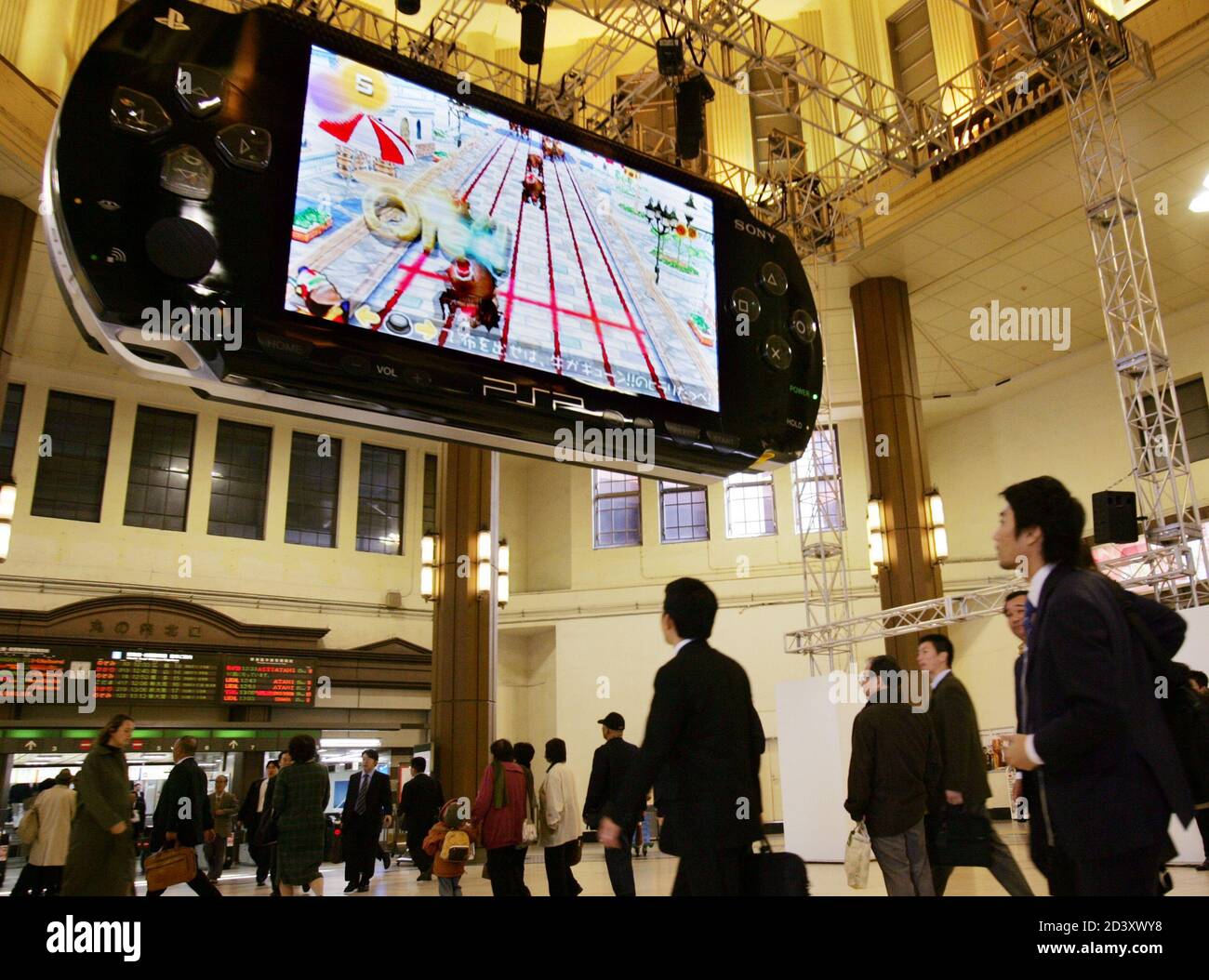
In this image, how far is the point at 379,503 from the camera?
2094 cm

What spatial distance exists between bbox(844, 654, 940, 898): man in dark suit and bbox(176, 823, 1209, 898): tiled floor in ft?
3.97

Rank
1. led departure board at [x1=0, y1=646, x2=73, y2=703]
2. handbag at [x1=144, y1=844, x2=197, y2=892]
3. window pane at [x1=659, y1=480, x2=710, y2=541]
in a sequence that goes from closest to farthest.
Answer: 1. handbag at [x1=144, y1=844, x2=197, y2=892]
2. led departure board at [x1=0, y1=646, x2=73, y2=703]
3. window pane at [x1=659, y1=480, x2=710, y2=541]

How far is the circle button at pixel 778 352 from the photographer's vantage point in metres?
3.00

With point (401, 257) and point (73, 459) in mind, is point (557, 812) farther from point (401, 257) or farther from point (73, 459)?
point (73, 459)

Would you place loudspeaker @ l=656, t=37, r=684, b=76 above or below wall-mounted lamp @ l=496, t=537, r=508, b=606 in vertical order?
above

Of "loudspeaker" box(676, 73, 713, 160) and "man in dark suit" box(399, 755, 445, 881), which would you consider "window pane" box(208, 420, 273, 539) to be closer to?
"man in dark suit" box(399, 755, 445, 881)

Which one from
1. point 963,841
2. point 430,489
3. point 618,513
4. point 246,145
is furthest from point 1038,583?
point 430,489

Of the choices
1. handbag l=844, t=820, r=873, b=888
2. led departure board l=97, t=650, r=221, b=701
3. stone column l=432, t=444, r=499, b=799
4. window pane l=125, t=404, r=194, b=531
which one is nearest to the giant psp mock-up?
handbag l=844, t=820, r=873, b=888

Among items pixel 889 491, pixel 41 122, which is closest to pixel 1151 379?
pixel 889 491

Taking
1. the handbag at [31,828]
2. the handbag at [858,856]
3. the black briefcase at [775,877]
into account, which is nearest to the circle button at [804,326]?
the black briefcase at [775,877]

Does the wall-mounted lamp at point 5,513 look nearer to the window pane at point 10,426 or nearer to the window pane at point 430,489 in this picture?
the window pane at point 10,426

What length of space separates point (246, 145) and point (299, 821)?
5.63 m

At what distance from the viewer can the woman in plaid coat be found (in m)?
6.61

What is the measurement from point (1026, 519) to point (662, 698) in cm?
119
